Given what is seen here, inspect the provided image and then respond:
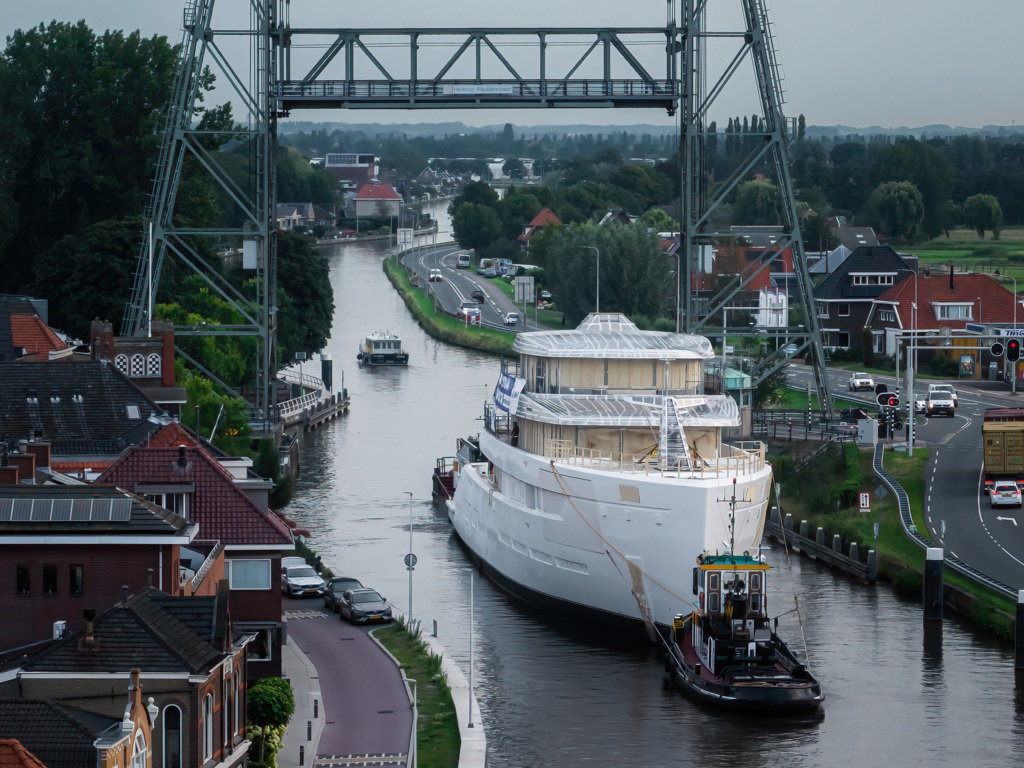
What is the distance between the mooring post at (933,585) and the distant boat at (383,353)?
78880 millimetres

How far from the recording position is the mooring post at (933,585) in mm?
53219

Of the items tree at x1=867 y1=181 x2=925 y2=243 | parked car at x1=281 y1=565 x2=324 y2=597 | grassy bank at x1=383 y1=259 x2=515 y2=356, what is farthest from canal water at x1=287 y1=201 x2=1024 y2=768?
tree at x1=867 y1=181 x2=925 y2=243

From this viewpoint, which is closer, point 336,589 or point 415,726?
point 415,726

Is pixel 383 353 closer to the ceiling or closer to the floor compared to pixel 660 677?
closer to the ceiling

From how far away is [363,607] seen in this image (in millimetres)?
51344

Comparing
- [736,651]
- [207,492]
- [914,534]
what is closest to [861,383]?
[914,534]

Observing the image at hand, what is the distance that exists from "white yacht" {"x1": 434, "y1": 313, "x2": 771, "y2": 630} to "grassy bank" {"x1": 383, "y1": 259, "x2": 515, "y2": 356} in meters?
66.8

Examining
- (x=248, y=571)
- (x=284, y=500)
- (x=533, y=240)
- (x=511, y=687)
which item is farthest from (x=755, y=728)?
(x=533, y=240)

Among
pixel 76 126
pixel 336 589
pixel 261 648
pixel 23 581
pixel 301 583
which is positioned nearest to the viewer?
pixel 23 581

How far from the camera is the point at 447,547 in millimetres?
69312

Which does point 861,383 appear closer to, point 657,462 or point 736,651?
point 657,462

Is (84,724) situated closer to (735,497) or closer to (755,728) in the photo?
(755,728)

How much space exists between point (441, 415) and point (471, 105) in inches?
1207

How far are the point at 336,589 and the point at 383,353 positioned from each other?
76455 mm
